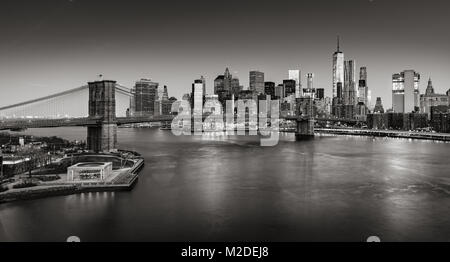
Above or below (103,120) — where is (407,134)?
below

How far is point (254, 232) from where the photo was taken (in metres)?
8.60

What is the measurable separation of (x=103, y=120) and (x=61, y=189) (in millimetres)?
9954

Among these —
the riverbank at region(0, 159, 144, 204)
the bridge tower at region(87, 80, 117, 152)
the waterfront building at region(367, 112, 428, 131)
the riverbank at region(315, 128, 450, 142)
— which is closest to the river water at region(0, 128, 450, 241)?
the riverbank at region(0, 159, 144, 204)

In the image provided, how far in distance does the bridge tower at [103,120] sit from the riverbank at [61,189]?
26.4ft

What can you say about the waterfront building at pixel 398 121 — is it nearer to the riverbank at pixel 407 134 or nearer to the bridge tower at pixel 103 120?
the riverbank at pixel 407 134

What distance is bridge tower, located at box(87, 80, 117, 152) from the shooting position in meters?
21.5

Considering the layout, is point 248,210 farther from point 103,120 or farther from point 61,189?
point 103,120

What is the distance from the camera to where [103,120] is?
21.7m

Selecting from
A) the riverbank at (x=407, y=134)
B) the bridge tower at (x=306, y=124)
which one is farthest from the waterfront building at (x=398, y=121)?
the bridge tower at (x=306, y=124)

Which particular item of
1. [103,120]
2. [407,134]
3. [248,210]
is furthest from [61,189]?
[407,134]

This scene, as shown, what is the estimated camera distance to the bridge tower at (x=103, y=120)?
21.5 m

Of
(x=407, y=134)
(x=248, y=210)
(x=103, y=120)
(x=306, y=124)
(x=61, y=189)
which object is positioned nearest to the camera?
(x=248, y=210)
